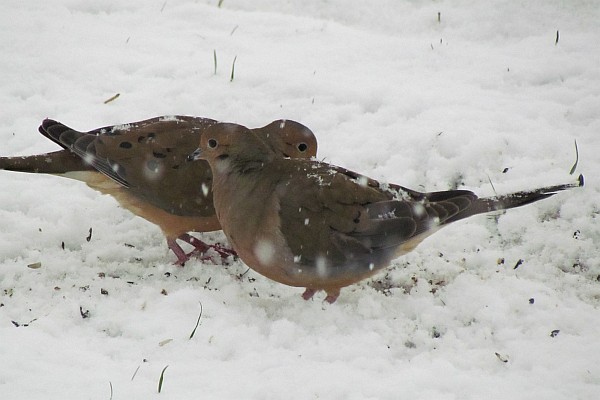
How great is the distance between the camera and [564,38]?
22.8ft

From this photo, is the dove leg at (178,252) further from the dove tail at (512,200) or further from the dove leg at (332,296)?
the dove tail at (512,200)

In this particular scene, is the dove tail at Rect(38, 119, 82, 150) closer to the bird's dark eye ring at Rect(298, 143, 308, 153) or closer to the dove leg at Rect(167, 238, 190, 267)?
the dove leg at Rect(167, 238, 190, 267)

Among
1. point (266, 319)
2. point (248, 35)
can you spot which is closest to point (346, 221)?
point (266, 319)

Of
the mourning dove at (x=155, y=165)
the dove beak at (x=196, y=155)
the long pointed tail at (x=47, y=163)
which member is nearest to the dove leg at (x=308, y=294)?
the mourning dove at (x=155, y=165)

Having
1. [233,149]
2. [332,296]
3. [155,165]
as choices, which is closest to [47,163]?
[155,165]

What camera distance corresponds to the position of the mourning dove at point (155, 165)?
4.73m

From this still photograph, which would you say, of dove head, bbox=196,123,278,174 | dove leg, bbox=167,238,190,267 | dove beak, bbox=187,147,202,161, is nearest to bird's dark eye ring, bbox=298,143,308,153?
dove head, bbox=196,123,278,174

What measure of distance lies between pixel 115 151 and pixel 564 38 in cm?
439

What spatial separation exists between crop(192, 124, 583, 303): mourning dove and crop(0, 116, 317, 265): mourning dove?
38cm

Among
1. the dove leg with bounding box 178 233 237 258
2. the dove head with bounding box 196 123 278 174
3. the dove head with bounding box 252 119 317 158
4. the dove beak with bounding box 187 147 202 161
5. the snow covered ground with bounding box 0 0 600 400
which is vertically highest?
the dove head with bounding box 196 123 278 174

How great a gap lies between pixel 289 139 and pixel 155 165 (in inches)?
35.3

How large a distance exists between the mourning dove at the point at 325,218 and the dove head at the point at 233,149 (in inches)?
2.4

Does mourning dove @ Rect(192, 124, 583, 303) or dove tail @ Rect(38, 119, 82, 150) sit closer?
mourning dove @ Rect(192, 124, 583, 303)

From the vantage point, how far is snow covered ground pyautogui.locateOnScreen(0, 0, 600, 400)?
139 inches
